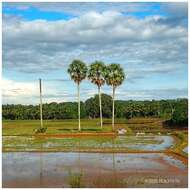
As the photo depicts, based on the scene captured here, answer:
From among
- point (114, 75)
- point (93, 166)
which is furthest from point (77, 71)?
point (93, 166)

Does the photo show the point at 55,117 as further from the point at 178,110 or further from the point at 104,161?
the point at 104,161

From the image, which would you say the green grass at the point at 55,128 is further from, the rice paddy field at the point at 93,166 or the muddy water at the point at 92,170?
the muddy water at the point at 92,170

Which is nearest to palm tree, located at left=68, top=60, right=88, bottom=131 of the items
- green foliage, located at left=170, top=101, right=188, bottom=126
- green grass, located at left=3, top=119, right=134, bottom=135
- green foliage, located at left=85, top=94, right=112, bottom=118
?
green grass, located at left=3, top=119, right=134, bottom=135

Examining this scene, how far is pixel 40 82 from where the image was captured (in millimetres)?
49625

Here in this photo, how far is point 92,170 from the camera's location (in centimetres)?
1891

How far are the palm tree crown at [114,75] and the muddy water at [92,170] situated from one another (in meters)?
23.5

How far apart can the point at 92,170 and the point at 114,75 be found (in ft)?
100

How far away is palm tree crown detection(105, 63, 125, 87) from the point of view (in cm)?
4847

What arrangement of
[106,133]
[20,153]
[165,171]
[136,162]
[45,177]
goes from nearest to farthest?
1. [45,177]
2. [165,171]
3. [136,162]
4. [20,153]
5. [106,133]

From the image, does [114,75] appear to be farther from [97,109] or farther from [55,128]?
[97,109]

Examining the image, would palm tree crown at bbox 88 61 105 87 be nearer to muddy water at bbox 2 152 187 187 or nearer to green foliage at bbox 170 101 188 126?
green foliage at bbox 170 101 188 126

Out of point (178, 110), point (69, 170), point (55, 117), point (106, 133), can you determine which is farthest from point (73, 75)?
point (55, 117)

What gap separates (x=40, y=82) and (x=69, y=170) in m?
31.8

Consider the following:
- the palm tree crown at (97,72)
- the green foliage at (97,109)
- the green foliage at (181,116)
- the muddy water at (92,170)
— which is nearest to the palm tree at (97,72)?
the palm tree crown at (97,72)
